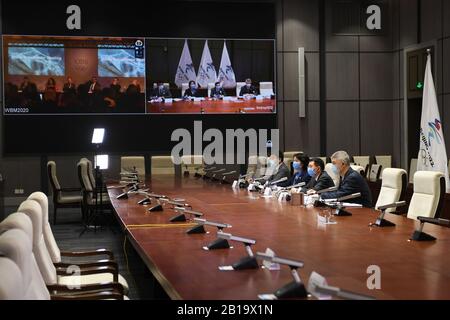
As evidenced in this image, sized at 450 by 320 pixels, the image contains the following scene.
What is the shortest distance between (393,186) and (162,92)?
7885mm

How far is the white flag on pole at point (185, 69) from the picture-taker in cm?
1414

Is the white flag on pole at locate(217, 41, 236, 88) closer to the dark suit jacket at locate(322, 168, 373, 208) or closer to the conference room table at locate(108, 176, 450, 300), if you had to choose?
the dark suit jacket at locate(322, 168, 373, 208)

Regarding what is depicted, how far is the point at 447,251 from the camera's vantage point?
369 cm

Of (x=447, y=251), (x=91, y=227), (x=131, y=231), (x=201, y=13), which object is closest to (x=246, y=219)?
(x=131, y=231)

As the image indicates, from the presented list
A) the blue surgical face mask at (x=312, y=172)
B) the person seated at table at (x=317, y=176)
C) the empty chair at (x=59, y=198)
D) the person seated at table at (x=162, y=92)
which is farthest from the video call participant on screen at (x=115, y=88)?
the blue surgical face mask at (x=312, y=172)

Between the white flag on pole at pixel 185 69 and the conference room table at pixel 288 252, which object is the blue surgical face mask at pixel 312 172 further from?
the white flag on pole at pixel 185 69

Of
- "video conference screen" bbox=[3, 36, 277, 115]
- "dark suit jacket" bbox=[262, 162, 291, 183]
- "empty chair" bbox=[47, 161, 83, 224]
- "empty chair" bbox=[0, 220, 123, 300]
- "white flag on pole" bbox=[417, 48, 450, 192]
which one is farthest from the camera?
"video conference screen" bbox=[3, 36, 277, 115]

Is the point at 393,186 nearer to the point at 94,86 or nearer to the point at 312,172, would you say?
the point at 312,172

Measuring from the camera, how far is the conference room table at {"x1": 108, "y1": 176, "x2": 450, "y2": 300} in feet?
9.07

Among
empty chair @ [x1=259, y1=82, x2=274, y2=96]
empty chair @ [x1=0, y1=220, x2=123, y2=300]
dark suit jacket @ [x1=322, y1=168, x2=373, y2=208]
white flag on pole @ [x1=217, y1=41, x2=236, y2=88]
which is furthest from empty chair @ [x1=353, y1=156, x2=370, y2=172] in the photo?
empty chair @ [x1=0, y1=220, x2=123, y2=300]

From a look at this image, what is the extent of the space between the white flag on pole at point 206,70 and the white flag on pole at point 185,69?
171mm

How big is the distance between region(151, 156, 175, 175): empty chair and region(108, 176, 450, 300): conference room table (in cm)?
674
